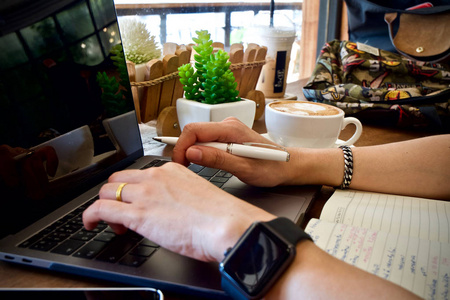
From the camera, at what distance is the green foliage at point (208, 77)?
780 mm

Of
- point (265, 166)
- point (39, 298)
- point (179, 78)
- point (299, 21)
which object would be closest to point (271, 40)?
point (179, 78)

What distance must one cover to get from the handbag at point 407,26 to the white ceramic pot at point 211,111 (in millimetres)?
707

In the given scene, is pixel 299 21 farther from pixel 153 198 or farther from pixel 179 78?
pixel 153 198

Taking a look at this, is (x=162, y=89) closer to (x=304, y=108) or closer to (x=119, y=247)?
(x=304, y=108)

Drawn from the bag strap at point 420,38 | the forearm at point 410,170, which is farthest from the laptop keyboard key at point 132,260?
the bag strap at point 420,38

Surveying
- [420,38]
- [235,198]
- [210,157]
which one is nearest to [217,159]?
[210,157]

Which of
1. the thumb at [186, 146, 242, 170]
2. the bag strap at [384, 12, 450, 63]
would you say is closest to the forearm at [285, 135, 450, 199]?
Result: the thumb at [186, 146, 242, 170]

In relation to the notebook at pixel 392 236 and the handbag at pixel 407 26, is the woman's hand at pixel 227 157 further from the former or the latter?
the handbag at pixel 407 26

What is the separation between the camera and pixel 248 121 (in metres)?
0.85

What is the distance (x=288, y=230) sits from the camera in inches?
15.0

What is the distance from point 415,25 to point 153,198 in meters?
1.17

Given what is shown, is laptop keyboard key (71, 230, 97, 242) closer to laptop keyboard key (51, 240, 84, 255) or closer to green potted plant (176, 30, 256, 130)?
laptop keyboard key (51, 240, 84, 255)

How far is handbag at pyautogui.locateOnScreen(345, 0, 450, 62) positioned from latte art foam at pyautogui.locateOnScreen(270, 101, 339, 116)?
621 millimetres

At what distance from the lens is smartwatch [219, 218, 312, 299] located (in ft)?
1.12
